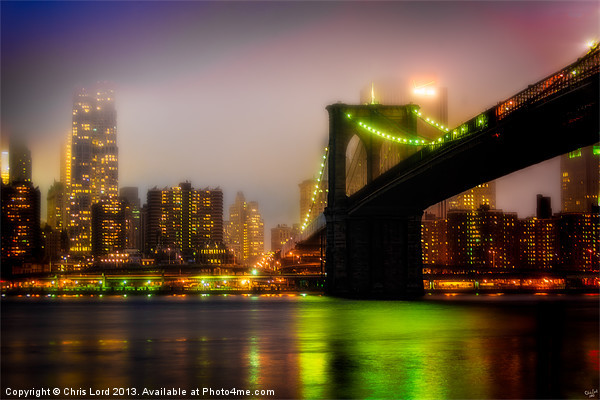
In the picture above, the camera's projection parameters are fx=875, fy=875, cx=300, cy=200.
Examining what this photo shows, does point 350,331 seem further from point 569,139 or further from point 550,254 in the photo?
point 550,254

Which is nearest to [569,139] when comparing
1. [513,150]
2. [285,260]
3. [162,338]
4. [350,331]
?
[513,150]

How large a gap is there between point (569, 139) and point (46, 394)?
28.1m

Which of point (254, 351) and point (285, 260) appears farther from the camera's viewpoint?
point (285, 260)

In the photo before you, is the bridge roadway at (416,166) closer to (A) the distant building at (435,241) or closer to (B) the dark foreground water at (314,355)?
(B) the dark foreground water at (314,355)

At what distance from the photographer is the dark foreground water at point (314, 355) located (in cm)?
1777

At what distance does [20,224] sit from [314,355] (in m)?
170

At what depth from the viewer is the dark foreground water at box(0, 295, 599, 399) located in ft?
58.3

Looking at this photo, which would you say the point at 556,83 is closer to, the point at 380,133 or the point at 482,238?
the point at 380,133

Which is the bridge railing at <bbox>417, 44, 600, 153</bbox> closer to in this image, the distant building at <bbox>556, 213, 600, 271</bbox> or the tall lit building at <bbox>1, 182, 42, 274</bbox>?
the distant building at <bbox>556, 213, 600, 271</bbox>

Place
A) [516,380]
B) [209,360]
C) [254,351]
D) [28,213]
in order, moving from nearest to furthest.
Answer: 1. [516,380]
2. [209,360]
3. [254,351]
4. [28,213]

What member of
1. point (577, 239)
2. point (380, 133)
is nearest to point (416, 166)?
point (380, 133)

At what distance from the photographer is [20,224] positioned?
183375 millimetres

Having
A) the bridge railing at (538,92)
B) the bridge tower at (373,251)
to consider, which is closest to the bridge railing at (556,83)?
the bridge railing at (538,92)

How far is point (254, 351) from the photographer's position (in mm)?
24625
